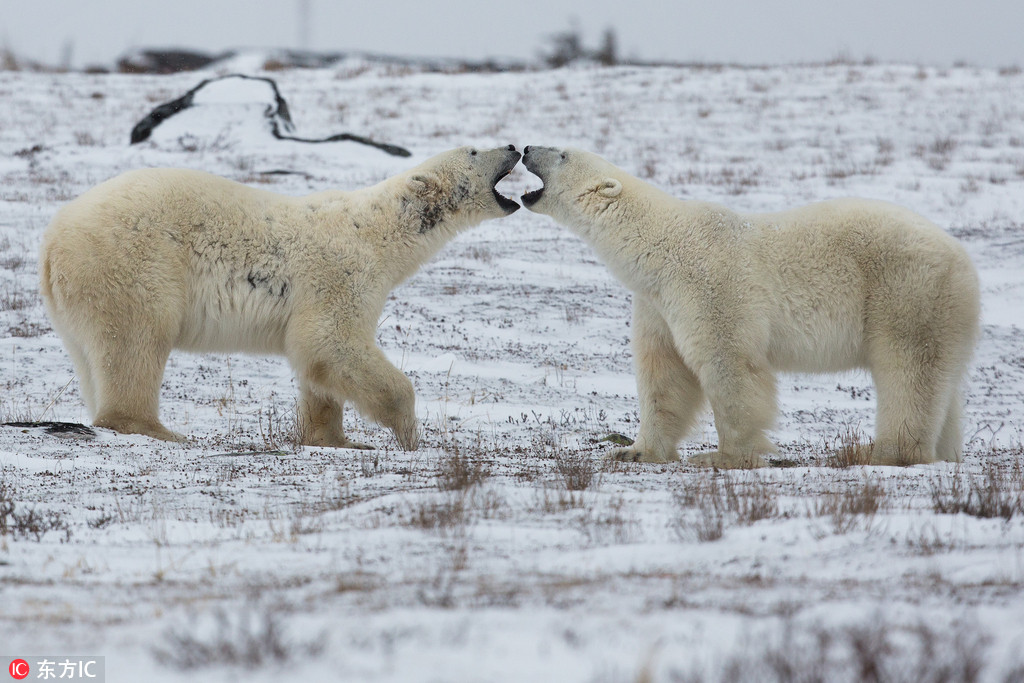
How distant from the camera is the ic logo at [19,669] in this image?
6.67 feet

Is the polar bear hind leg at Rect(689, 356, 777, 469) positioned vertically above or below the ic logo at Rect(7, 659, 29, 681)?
above

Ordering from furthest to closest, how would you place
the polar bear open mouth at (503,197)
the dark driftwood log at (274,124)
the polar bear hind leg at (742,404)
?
the dark driftwood log at (274,124)
the polar bear open mouth at (503,197)
the polar bear hind leg at (742,404)

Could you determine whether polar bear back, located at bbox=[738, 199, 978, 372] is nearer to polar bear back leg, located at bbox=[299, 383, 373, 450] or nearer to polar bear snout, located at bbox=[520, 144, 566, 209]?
polar bear snout, located at bbox=[520, 144, 566, 209]

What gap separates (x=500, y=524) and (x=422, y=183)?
10.4 feet

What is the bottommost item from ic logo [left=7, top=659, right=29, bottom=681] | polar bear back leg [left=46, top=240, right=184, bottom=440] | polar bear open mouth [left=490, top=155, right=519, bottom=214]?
ic logo [left=7, top=659, right=29, bottom=681]

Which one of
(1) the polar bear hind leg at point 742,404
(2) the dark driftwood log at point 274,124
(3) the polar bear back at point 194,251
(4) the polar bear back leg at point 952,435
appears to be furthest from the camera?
(2) the dark driftwood log at point 274,124

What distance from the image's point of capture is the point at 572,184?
5816mm

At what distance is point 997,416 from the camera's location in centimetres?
736

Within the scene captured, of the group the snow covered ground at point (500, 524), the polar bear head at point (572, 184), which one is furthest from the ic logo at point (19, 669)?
the polar bear head at point (572, 184)

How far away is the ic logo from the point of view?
2033 millimetres

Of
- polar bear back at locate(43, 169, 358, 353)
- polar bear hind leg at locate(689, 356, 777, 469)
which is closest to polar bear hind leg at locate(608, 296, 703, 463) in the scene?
polar bear hind leg at locate(689, 356, 777, 469)

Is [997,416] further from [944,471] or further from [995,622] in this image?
[995,622]

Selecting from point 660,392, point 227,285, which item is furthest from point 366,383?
point 660,392

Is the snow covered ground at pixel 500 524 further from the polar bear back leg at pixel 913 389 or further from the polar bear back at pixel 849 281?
the polar bear back at pixel 849 281
